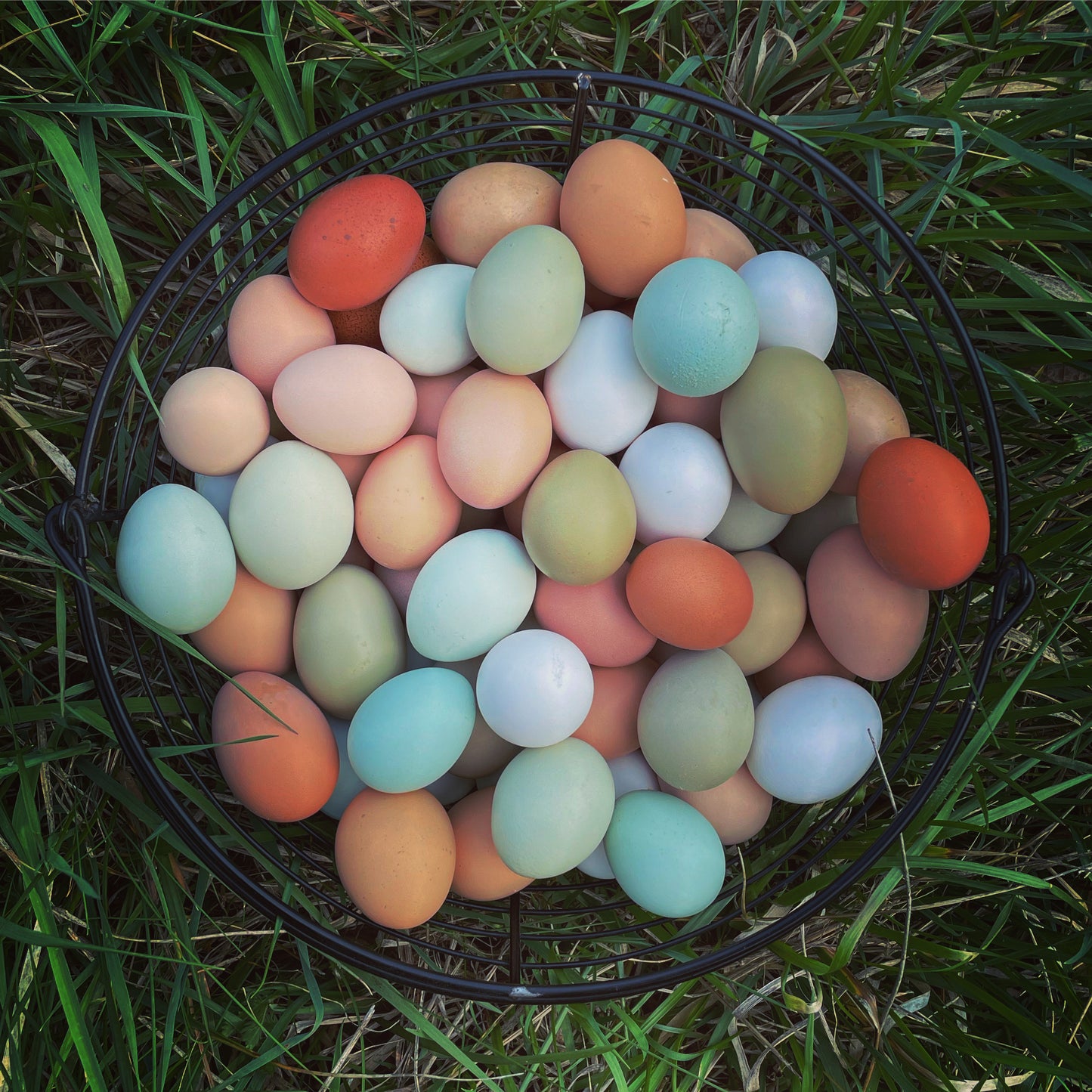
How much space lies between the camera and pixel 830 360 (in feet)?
3.32

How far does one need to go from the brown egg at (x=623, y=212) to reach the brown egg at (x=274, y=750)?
0.49 meters

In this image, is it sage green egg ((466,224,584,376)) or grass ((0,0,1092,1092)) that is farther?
grass ((0,0,1092,1092))

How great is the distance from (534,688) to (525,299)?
13.0 inches

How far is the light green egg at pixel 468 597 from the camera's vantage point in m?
0.78

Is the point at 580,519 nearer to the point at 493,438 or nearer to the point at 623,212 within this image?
the point at 493,438

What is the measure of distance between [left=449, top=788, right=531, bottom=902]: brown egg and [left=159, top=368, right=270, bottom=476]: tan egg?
41 centimetres

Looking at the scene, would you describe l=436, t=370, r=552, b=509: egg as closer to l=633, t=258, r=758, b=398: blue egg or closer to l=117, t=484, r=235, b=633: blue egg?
l=633, t=258, r=758, b=398: blue egg

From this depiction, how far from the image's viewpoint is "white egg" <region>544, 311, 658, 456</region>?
82 centimetres

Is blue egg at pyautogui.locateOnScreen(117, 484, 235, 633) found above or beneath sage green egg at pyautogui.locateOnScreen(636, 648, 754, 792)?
above

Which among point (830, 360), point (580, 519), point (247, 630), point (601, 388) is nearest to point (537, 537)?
point (580, 519)

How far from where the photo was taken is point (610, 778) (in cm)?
81

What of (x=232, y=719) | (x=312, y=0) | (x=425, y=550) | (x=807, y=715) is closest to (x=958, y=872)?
(x=807, y=715)

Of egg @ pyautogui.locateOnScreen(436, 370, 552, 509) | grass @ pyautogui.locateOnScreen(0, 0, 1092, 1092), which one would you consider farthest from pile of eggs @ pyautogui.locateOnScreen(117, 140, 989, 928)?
grass @ pyautogui.locateOnScreen(0, 0, 1092, 1092)

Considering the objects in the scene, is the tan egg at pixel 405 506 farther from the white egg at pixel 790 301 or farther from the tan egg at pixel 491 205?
the white egg at pixel 790 301
